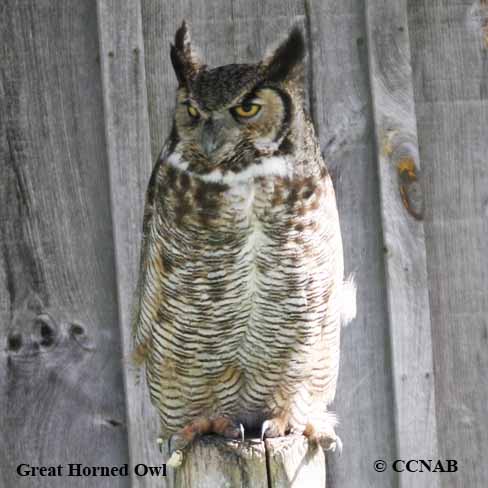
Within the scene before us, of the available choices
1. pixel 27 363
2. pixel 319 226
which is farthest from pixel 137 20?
pixel 27 363

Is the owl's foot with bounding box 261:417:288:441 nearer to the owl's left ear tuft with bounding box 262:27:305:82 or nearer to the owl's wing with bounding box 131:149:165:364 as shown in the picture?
the owl's wing with bounding box 131:149:165:364

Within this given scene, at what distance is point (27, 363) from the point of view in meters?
2.99

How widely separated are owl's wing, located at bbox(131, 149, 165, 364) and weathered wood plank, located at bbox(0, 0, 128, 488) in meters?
0.13

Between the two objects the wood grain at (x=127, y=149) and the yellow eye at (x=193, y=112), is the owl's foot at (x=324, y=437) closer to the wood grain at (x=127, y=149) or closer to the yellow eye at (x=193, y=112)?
the wood grain at (x=127, y=149)

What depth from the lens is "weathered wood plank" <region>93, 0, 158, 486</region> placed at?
294cm

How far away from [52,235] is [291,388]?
32.2 inches

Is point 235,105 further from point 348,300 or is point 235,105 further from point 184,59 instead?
point 348,300

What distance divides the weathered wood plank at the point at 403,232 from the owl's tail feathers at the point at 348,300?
0.38 feet

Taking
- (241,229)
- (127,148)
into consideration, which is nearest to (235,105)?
(241,229)

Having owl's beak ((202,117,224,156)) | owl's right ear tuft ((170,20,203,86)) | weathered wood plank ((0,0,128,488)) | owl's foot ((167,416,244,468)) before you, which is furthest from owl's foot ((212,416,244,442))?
owl's right ear tuft ((170,20,203,86))

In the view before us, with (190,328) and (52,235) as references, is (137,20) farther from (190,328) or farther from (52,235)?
(190,328)

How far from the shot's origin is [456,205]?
3096mm

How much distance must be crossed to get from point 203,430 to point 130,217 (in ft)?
2.09

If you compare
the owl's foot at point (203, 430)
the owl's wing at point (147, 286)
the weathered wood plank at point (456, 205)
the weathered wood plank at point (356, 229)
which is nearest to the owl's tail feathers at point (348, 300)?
the weathered wood plank at point (356, 229)
